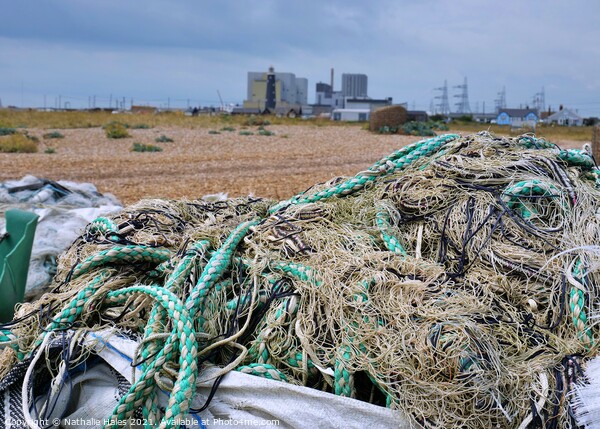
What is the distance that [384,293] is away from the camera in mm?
2219

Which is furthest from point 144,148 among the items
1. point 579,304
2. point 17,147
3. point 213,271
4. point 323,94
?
point 323,94

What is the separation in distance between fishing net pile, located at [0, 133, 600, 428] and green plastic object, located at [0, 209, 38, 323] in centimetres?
25

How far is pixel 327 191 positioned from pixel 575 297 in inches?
52.9

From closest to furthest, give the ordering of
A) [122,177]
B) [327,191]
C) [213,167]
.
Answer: [327,191] → [122,177] → [213,167]

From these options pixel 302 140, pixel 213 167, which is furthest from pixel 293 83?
pixel 213 167

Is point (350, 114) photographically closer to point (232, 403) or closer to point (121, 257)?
point (121, 257)

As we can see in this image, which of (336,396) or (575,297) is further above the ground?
(575,297)

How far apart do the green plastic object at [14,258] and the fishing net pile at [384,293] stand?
25cm

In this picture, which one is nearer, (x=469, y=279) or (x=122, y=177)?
(x=469, y=279)

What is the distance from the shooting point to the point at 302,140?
1864 centimetres

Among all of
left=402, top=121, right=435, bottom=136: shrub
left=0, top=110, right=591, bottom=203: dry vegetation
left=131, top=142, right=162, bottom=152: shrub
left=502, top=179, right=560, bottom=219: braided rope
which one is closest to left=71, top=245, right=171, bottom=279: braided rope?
left=502, top=179, right=560, bottom=219: braided rope

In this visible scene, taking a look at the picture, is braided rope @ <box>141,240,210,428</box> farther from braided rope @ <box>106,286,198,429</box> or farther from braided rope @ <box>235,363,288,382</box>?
braided rope @ <box>235,363,288,382</box>

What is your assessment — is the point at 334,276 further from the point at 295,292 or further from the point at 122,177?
the point at 122,177

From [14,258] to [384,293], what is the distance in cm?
191
